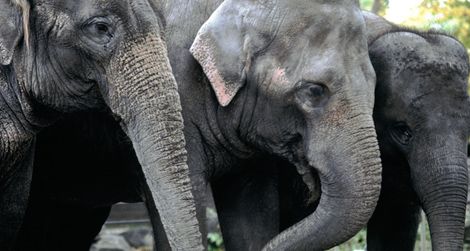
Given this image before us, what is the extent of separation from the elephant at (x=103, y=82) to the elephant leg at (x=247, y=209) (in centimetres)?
153

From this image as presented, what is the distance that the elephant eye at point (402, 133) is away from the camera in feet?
29.6

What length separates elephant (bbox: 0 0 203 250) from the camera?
7.09m

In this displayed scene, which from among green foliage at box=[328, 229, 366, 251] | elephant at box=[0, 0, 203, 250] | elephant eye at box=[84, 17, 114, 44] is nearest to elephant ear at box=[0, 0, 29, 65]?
elephant at box=[0, 0, 203, 250]

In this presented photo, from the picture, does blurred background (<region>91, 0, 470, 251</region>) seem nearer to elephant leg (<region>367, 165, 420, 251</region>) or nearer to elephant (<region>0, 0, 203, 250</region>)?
elephant leg (<region>367, 165, 420, 251</region>)

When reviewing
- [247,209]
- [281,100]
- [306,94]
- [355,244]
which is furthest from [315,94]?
[355,244]

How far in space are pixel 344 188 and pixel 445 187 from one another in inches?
42.0

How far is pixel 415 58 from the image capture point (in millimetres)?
9055

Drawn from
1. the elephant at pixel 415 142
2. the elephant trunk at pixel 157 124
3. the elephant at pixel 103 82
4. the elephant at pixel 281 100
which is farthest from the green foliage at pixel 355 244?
the elephant trunk at pixel 157 124

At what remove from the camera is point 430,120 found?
891 centimetres

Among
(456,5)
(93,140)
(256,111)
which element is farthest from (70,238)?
(456,5)

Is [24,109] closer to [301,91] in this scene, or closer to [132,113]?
[132,113]

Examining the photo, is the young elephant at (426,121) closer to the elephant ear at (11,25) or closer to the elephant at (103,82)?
the elephant at (103,82)

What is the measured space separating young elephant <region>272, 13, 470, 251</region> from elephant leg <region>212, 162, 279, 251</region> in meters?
0.28

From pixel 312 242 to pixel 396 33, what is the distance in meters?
1.83
